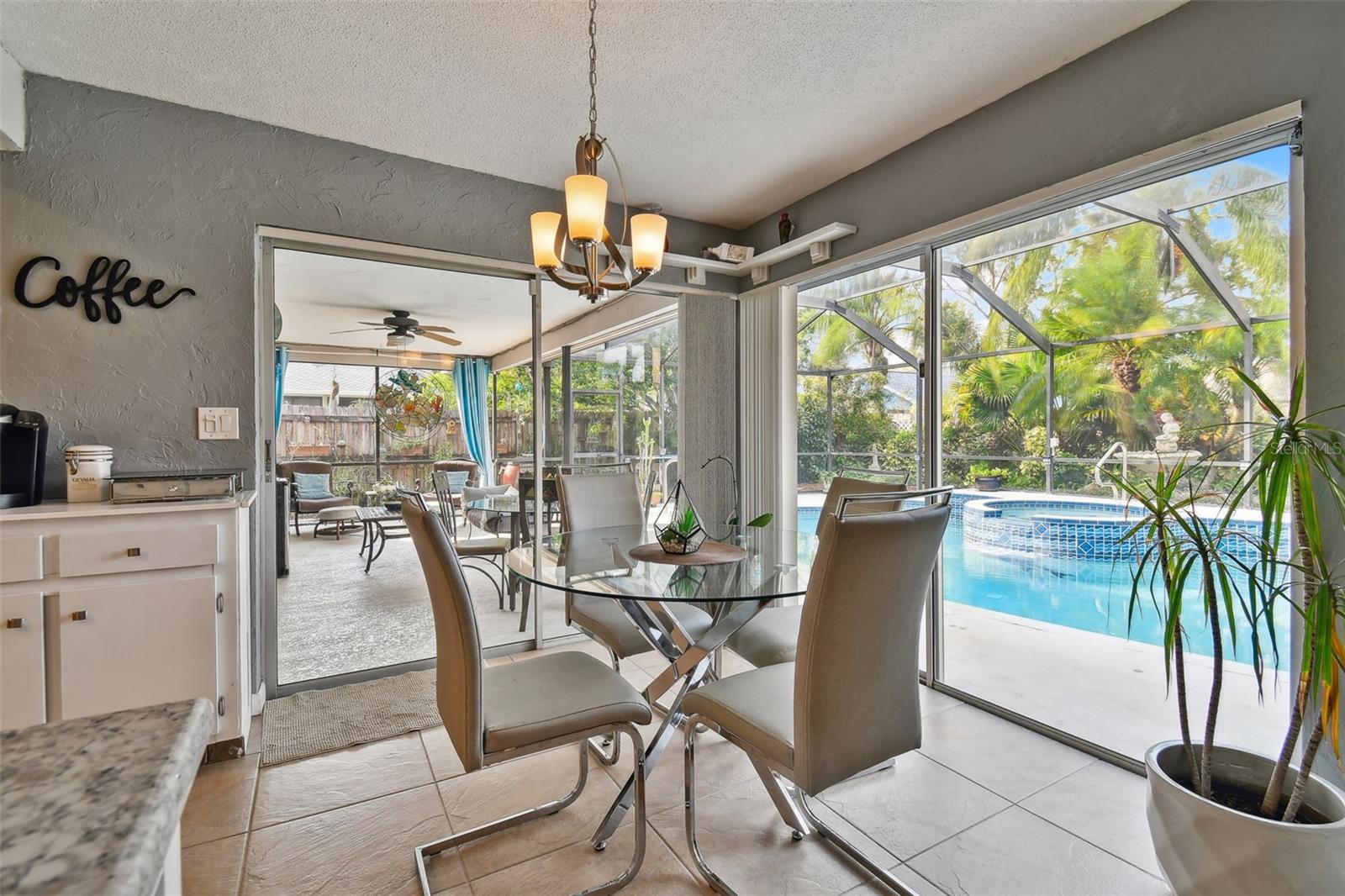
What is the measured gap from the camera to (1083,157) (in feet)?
7.41

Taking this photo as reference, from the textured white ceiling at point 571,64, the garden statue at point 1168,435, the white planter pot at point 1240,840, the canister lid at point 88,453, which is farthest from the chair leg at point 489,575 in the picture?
the garden statue at point 1168,435

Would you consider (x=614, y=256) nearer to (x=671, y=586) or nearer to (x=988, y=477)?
(x=671, y=586)

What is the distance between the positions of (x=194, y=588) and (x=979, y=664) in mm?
3553

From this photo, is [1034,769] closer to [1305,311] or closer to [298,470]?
[1305,311]

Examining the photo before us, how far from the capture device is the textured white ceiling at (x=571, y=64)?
2020mm

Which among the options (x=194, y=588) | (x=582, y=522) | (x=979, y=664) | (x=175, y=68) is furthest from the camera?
(x=979, y=664)

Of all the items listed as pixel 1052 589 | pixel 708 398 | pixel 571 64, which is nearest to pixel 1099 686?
pixel 1052 589

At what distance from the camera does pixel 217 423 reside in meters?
2.62

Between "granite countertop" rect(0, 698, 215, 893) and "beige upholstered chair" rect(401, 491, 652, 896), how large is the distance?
87 cm

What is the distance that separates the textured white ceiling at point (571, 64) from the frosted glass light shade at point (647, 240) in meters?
0.68

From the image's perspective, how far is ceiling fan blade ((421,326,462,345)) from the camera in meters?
3.38

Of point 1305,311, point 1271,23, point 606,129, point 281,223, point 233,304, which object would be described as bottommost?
point 1305,311

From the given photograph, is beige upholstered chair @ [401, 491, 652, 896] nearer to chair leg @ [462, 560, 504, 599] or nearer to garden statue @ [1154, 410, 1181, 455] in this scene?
chair leg @ [462, 560, 504, 599]

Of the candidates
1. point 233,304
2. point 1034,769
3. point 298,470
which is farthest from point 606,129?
point 1034,769
